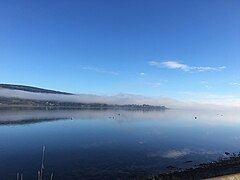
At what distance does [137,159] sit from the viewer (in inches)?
1849

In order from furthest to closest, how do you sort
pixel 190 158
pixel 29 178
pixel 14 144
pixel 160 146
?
pixel 160 146, pixel 14 144, pixel 190 158, pixel 29 178

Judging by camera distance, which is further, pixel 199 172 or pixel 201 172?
pixel 199 172

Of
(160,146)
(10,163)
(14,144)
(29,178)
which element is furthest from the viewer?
(160,146)

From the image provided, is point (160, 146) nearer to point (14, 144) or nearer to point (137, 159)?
point (137, 159)

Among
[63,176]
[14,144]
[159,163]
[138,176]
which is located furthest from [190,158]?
[14,144]

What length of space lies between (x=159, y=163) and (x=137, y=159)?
4.04 m

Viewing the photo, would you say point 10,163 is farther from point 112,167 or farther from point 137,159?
point 137,159

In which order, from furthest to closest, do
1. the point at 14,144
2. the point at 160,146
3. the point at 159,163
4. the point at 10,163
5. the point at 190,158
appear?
the point at 160,146, the point at 14,144, the point at 190,158, the point at 159,163, the point at 10,163

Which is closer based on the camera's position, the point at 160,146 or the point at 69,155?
the point at 69,155

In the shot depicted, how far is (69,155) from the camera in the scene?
47906 mm

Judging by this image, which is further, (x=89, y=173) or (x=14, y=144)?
(x=14, y=144)

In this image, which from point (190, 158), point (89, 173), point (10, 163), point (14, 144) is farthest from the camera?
point (14, 144)

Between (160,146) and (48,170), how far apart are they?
32.1 meters

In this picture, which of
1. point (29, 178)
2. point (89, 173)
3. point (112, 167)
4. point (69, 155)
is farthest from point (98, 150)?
point (29, 178)
